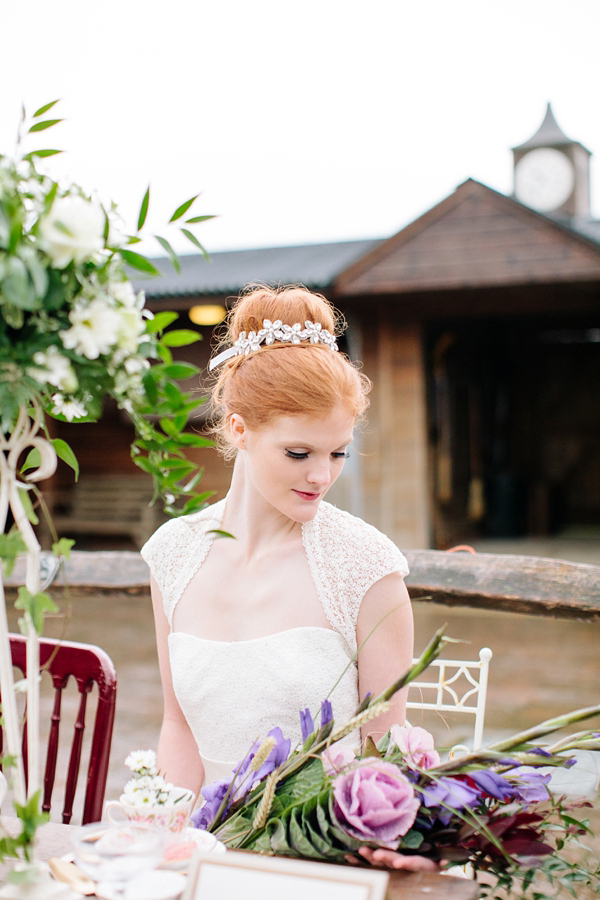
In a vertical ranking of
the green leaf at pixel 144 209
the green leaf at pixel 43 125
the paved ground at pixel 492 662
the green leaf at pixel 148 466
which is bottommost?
the paved ground at pixel 492 662

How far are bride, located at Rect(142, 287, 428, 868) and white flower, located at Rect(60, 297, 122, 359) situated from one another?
31.8 inches

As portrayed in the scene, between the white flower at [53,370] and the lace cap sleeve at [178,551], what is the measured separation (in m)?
1.04

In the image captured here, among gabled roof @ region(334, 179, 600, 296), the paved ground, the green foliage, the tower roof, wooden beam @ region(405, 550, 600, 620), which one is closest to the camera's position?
the green foliage

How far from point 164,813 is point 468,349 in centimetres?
1084

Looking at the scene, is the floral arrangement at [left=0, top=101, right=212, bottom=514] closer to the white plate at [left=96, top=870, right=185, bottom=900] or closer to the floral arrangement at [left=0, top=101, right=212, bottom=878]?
the floral arrangement at [left=0, top=101, right=212, bottom=878]

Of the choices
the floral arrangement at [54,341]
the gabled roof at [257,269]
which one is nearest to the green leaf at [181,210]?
the floral arrangement at [54,341]

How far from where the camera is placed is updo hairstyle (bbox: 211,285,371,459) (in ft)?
5.46

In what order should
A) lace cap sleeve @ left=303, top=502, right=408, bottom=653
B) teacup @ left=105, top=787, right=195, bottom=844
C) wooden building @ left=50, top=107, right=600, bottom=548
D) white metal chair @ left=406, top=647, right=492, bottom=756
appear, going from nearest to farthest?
teacup @ left=105, top=787, right=195, bottom=844 → lace cap sleeve @ left=303, top=502, right=408, bottom=653 → white metal chair @ left=406, top=647, right=492, bottom=756 → wooden building @ left=50, top=107, right=600, bottom=548

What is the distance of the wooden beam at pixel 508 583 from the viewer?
241 centimetres

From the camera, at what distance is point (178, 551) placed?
199cm

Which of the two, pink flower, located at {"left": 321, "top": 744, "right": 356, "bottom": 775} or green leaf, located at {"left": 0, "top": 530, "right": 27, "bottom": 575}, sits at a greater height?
green leaf, located at {"left": 0, "top": 530, "right": 27, "bottom": 575}

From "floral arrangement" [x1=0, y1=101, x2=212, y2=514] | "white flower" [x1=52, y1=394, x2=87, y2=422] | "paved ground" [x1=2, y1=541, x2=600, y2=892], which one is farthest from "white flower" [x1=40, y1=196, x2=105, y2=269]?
"paved ground" [x1=2, y1=541, x2=600, y2=892]

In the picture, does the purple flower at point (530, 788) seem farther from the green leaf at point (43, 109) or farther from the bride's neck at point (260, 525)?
the green leaf at point (43, 109)

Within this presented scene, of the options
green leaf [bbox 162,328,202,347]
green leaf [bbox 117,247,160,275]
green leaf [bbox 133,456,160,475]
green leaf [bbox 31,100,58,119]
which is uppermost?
green leaf [bbox 31,100,58,119]
